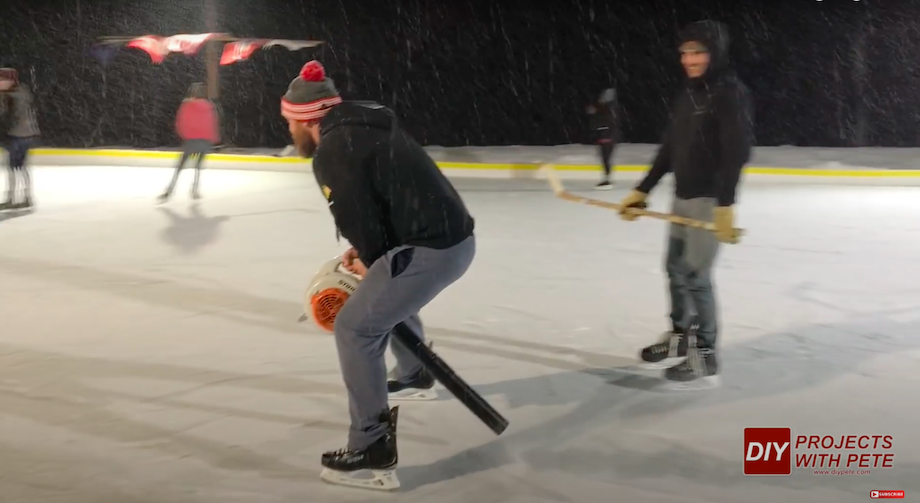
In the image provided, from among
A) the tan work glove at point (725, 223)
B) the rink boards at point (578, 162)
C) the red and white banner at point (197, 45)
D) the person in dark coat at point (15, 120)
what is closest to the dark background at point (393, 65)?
the rink boards at point (578, 162)

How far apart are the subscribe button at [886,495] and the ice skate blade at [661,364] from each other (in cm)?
121

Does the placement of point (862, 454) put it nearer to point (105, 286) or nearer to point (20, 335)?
point (20, 335)

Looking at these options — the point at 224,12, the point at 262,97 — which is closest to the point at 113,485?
the point at 262,97

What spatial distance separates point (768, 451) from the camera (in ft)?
9.59

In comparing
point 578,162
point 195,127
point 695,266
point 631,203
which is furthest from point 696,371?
point 578,162

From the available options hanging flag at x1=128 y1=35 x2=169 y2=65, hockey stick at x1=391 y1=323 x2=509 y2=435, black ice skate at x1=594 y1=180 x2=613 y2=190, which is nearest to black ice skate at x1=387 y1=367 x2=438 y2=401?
hockey stick at x1=391 y1=323 x2=509 y2=435

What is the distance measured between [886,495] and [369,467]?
1.52 m

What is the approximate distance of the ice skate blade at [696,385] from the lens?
3.53 meters

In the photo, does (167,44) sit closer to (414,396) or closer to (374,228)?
(414,396)

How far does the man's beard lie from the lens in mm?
2682

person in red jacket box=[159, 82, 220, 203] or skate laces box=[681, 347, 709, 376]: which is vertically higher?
person in red jacket box=[159, 82, 220, 203]

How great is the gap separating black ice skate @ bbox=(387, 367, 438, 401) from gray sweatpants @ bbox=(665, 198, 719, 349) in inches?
43.1

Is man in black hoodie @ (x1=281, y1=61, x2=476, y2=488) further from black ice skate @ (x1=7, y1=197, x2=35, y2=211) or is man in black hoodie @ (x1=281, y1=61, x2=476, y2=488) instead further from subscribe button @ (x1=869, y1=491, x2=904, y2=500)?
black ice skate @ (x1=7, y1=197, x2=35, y2=211)

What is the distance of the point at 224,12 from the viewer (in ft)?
52.6
